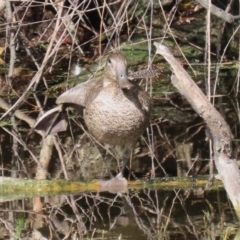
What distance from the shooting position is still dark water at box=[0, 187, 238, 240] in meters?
4.09

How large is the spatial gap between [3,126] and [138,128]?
1.37 m

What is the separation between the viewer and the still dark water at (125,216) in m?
4.09

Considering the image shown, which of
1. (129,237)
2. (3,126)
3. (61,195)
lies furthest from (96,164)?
(129,237)

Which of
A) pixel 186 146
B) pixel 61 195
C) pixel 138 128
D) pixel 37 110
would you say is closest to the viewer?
pixel 61 195

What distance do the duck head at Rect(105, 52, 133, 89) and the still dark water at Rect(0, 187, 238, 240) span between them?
2.34ft

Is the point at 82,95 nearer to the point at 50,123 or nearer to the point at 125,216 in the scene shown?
the point at 50,123

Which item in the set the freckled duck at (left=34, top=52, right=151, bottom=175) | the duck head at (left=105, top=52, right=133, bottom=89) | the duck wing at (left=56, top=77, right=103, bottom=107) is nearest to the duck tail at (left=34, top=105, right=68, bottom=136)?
the freckled duck at (left=34, top=52, right=151, bottom=175)

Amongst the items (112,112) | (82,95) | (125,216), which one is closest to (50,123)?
(82,95)

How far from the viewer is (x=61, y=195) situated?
15.7 feet

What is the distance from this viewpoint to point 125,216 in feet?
15.0

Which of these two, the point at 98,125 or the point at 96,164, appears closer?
the point at 98,125

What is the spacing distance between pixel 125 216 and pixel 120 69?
2.92 feet

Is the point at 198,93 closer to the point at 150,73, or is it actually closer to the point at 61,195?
the point at 150,73

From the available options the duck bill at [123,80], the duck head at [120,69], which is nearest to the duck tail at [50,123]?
the duck head at [120,69]
